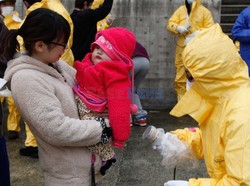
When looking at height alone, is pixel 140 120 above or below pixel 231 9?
below

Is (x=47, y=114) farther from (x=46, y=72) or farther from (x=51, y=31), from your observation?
(x=51, y=31)

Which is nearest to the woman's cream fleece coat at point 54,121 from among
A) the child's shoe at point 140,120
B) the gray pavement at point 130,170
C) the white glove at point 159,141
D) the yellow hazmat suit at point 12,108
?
the white glove at point 159,141

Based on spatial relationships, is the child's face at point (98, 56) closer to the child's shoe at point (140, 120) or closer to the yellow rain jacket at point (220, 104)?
the yellow rain jacket at point (220, 104)

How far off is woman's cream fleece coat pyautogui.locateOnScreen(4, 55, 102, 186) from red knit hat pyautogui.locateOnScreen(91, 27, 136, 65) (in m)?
0.26

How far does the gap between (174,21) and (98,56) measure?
416 cm

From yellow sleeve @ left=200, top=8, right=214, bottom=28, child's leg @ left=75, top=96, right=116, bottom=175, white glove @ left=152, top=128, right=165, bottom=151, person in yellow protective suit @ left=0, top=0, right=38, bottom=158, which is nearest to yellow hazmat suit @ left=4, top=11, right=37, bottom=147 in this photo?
person in yellow protective suit @ left=0, top=0, right=38, bottom=158

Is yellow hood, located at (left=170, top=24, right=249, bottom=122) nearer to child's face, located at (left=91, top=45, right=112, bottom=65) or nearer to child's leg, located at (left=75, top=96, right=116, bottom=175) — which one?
child's face, located at (left=91, top=45, right=112, bottom=65)

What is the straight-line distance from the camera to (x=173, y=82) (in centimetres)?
648

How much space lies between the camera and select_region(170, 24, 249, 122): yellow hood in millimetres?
1776

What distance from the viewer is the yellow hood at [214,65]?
69.9 inches

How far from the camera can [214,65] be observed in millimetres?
1770

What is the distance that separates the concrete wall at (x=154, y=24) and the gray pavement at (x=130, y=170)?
74.5 inches

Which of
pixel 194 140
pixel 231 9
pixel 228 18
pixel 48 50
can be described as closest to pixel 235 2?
pixel 231 9

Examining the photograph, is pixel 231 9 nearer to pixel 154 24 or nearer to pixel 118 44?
pixel 154 24
